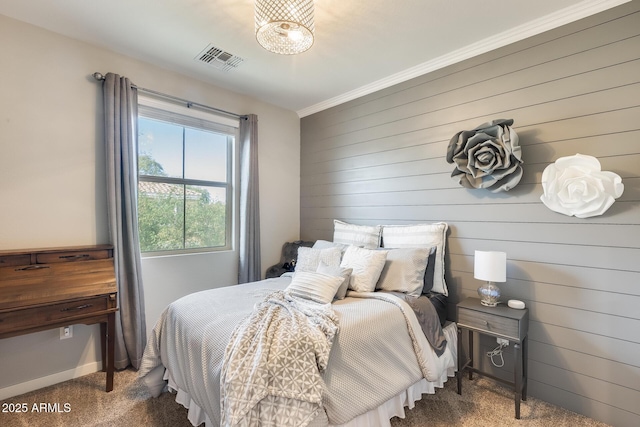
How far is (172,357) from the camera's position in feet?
6.22

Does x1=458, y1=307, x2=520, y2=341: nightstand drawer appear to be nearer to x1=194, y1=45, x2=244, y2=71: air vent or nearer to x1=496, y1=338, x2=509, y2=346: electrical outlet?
x1=496, y1=338, x2=509, y2=346: electrical outlet

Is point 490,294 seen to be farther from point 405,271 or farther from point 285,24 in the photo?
point 285,24

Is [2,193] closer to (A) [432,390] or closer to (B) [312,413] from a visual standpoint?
(B) [312,413]

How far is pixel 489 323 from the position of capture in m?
2.08

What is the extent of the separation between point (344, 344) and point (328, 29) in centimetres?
218

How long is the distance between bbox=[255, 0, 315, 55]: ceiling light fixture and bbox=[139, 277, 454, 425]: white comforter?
1.68 m

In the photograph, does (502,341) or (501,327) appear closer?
(501,327)

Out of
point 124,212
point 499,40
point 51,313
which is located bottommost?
point 51,313

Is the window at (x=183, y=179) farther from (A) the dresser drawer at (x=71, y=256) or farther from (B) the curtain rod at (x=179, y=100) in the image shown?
(A) the dresser drawer at (x=71, y=256)

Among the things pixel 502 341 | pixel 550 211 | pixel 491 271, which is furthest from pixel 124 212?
pixel 550 211

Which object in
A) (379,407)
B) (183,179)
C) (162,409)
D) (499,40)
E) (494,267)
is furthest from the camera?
(183,179)

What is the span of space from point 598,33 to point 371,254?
2.11 meters

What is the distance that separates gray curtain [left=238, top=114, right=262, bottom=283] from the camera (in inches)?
132

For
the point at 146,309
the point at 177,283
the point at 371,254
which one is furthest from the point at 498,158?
the point at 146,309
